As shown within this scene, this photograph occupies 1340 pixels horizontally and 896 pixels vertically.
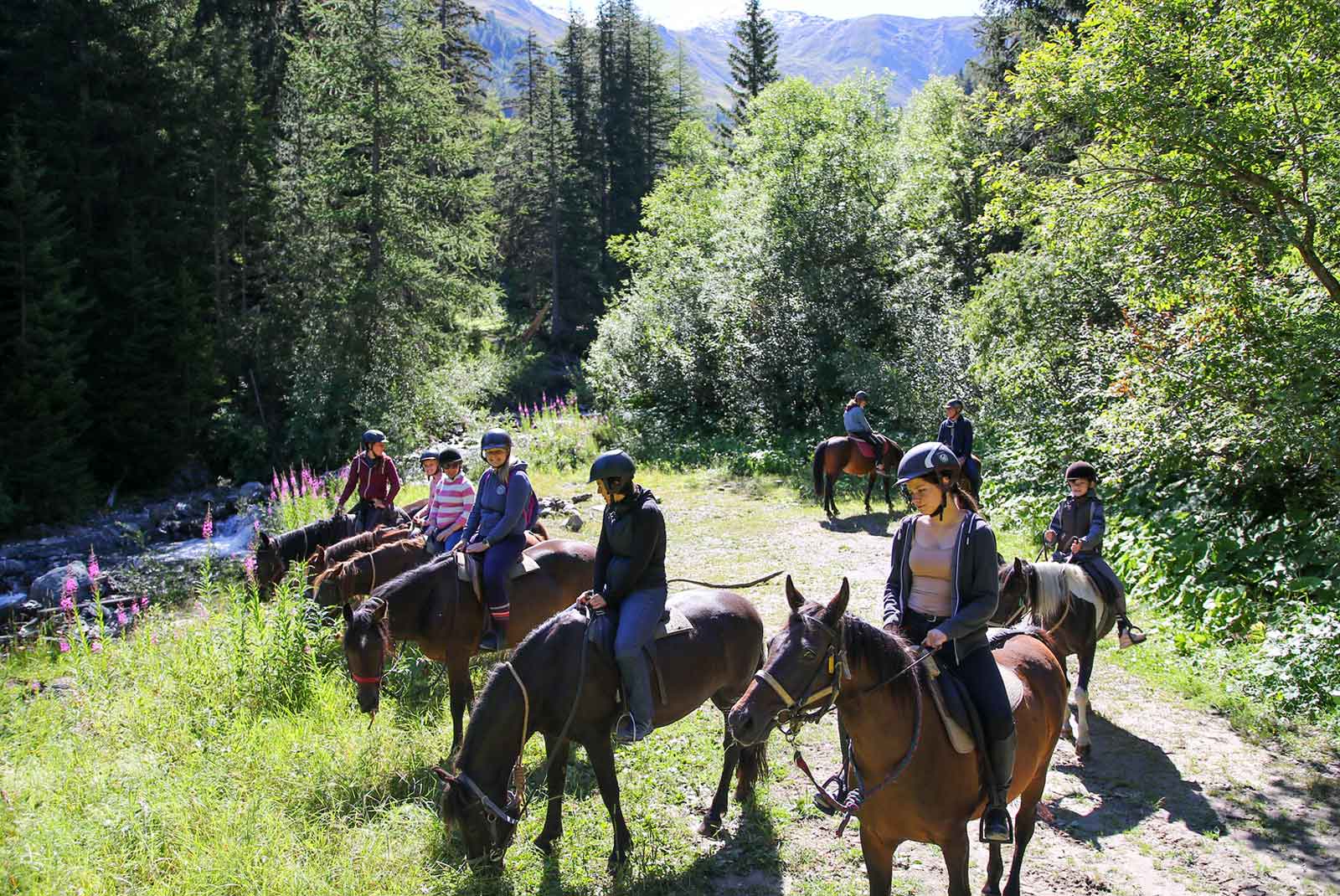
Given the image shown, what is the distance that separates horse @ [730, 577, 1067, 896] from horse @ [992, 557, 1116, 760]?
2478 mm

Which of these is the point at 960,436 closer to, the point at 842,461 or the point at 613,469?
the point at 842,461

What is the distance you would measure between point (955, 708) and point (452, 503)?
600 centimetres

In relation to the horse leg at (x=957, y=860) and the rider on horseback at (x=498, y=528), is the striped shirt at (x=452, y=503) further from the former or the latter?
the horse leg at (x=957, y=860)

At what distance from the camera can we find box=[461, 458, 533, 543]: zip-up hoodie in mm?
7289

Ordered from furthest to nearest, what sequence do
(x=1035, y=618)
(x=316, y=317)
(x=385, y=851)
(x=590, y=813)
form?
1. (x=316, y=317)
2. (x=1035, y=618)
3. (x=590, y=813)
4. (x=385, y=851)

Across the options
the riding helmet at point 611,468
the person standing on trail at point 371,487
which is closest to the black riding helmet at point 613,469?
the riding helmet at point 611,468

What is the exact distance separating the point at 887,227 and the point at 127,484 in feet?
77.0

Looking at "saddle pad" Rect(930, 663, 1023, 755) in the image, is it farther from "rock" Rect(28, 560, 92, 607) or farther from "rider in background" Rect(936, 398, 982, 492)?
"rock" Rect(28, 560, 92, 607)

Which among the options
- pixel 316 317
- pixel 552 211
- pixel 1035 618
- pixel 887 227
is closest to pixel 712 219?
pixel 887 227

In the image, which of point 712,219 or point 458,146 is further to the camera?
point 712,219

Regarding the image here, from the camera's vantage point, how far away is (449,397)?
2556 cm

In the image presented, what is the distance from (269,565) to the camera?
10164 mm

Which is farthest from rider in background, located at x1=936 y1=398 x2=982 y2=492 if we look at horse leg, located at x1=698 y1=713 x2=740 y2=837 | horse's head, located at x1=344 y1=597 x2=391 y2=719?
horse's head, located at x1=344 y1=597 x2=391 y2=719

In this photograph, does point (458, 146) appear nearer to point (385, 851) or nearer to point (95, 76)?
point (95, 76)
